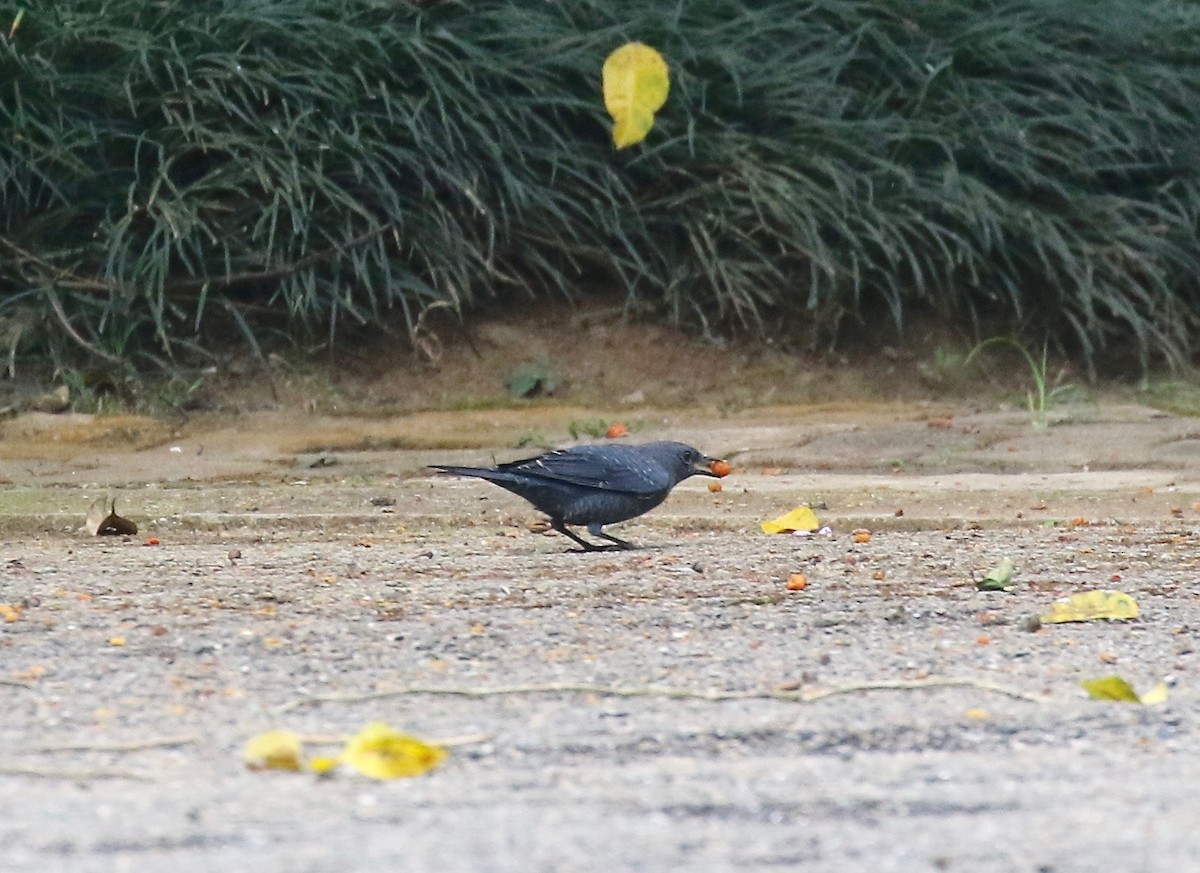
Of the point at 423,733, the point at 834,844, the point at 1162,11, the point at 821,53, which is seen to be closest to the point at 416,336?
the point at 821,53

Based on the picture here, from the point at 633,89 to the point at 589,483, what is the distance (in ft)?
10.9

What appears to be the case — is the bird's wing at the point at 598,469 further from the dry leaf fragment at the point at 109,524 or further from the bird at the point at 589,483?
the dry leaf fragment at the point at 109,524

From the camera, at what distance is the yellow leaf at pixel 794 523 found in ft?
19.6

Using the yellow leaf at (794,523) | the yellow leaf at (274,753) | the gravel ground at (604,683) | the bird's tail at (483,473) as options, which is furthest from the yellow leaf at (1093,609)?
the yellow leaf at (274,753)

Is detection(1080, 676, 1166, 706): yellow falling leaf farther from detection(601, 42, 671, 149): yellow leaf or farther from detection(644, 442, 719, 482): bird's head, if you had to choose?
detection(601, 42, 671, 149): yellow leaf

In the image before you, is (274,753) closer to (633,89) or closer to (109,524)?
(109,524)

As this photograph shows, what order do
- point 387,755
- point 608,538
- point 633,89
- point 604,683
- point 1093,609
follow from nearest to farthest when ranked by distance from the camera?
point 387,755 < point 604,683 < point 1093,609 < point 608,538 < point 633,89

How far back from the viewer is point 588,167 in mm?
8977

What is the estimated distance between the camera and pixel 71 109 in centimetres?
840

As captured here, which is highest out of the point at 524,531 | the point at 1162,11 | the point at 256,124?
the point at 1162,11

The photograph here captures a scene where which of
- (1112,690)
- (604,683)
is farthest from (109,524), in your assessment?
(1112,690)

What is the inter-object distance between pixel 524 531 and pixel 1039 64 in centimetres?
450

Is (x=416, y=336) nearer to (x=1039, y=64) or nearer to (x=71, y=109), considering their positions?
(x=71, y=109)

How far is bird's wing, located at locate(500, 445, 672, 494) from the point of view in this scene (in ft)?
18.8
